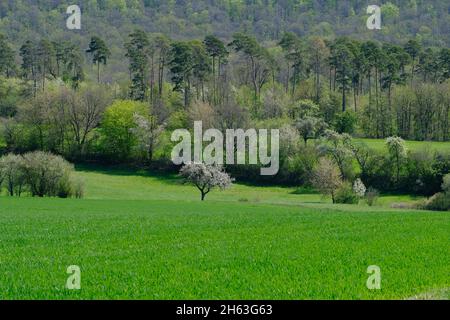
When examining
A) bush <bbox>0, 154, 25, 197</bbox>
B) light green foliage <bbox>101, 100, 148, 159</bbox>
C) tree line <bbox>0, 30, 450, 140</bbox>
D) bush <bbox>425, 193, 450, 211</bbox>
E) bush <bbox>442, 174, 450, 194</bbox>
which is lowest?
bush <bbox>425, 193, 450, 211</bbox>

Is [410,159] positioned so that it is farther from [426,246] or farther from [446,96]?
[426,246]

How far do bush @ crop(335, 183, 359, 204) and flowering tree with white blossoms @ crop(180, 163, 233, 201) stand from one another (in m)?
11.6

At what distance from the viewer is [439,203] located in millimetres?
54125

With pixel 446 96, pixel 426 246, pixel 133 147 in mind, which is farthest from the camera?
pixel 446 96

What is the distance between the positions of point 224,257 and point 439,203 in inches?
1607

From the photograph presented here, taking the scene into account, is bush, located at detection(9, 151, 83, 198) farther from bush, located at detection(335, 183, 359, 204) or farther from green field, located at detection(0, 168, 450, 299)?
green field, located at detection(0, 168, 450, 299)

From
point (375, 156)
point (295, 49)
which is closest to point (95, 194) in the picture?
point (375, 156)

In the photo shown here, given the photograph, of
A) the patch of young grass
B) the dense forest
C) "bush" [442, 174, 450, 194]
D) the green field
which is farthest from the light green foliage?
the patch of young grass

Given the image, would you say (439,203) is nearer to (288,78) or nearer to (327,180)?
(327,180)

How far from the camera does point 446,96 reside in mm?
85812

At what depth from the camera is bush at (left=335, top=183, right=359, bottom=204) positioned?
193ft

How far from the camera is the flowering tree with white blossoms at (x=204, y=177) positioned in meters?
63.3

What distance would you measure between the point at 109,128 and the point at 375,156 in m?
32.0

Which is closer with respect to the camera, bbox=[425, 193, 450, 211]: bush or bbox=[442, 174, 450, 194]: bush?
bbox=[425, 193, 450, 211]: bush
